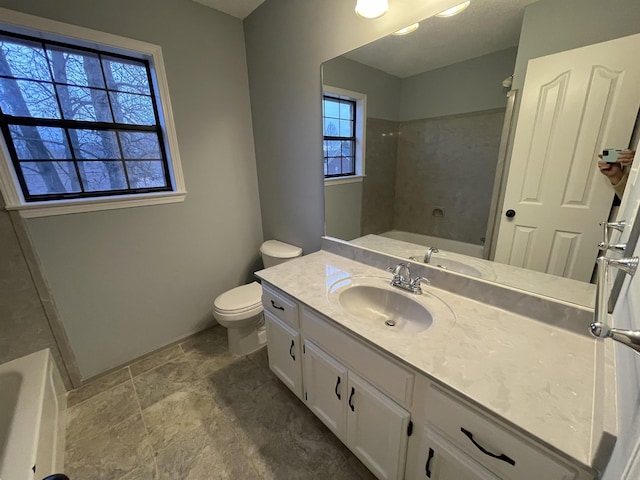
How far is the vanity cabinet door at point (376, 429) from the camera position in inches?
36.7

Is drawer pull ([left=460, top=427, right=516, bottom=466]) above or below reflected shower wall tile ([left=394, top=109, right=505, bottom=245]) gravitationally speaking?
below

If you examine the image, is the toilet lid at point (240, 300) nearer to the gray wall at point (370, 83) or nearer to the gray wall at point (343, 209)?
the gray wall at point (343, 209)

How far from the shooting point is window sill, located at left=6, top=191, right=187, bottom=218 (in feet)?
4.65

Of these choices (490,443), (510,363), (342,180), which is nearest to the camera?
(490,443)

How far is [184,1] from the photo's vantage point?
5.56ft

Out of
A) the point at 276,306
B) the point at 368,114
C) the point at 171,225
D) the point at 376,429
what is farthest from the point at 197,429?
the point at 368,114

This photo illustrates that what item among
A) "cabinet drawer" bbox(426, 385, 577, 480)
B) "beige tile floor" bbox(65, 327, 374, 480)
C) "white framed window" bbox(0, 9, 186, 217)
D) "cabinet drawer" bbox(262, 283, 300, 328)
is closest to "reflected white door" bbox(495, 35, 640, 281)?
"cabinet drawer" bbox(426, 385, 577, 480)

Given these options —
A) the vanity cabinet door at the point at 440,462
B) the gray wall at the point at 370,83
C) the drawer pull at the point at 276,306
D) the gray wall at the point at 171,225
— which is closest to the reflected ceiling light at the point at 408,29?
the gray wall at the point at 370,83

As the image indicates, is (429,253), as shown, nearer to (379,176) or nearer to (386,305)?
(386,305)

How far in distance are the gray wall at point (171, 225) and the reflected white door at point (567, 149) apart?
189 cm

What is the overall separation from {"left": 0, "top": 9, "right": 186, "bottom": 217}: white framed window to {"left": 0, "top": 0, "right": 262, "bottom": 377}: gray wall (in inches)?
2.9

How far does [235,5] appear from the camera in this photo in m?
1.78

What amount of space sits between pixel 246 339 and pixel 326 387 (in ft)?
3.17

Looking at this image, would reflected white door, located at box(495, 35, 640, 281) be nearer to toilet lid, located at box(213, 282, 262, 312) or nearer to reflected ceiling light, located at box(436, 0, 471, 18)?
reflected ceiling light, located at box(436, 0, 471, 18)
